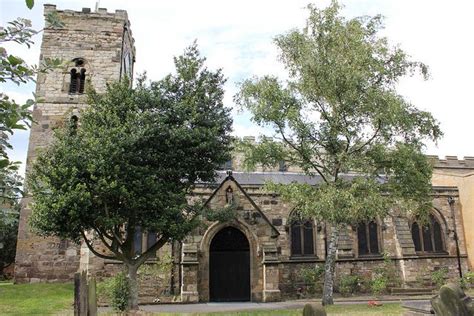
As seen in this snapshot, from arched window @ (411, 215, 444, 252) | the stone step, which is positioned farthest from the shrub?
arched window @ (411, 215, 444, 252)

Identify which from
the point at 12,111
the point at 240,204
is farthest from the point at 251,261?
the point at 12,111

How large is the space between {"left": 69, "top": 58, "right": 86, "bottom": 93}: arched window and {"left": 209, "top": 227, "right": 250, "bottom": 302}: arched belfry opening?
522 inches

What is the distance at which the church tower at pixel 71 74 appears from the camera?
23.5 m

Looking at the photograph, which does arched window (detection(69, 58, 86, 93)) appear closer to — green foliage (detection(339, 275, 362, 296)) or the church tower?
the church tower

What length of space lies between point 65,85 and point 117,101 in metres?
12.1

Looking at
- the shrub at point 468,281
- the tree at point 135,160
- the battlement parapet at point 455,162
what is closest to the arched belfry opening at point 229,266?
the tree at point 135,160

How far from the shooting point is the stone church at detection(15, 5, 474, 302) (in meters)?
21.0

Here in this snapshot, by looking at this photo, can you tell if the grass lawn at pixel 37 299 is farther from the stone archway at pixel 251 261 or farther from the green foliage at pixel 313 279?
the green foliage at pixel 313 279

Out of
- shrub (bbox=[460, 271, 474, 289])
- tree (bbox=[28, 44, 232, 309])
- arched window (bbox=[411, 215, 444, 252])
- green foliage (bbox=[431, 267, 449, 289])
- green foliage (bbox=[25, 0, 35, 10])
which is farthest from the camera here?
arched window (bbox=[411, 215, 444, 252])

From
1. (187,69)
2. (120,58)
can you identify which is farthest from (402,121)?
(120,58)

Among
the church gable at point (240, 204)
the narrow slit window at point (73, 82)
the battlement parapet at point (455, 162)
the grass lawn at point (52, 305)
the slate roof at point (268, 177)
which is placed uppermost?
the narrow slit window at point (73, 82)

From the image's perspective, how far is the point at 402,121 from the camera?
16672mm

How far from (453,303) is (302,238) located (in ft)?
59.5

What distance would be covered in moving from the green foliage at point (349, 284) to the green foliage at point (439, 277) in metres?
4.37
